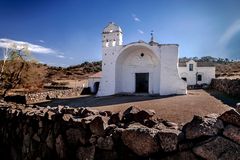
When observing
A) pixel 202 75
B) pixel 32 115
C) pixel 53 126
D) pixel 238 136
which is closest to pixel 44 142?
pixel 53 126

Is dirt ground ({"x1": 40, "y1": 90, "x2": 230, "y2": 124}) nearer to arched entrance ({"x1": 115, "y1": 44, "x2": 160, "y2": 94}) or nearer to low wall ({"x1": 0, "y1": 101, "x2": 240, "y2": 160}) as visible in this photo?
low wall ({"x1": 0, "y1": 101, "x2": 240, "y2": 160})

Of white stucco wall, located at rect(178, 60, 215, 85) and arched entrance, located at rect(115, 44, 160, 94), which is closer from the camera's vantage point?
arched entrance, located at rect(115, 44, 160, 94)

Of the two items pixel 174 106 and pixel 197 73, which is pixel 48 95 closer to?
pixel 174 106

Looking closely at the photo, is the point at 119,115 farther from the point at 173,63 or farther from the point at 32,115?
the point at 173,63

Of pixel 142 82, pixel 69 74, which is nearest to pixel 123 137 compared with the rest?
pixel 142 82

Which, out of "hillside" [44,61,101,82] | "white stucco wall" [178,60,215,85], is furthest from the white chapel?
"hillside" [44,61,101,82]

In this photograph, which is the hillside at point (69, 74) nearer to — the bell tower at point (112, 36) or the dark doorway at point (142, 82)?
the bell tower at point (112, 36)

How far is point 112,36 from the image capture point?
75.9ft

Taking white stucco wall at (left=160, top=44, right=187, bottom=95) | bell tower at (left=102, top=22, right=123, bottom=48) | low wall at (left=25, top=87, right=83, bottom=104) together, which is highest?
bell tower at (left=102, top=22, right=123, bottom=48)

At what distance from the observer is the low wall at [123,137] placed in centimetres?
251

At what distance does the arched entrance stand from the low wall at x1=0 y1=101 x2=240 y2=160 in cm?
1718

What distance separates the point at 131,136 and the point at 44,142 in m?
2.19

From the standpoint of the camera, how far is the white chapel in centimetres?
2078

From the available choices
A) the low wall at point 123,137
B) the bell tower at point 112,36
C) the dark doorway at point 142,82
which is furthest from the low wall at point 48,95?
the low wall at point 123,137
